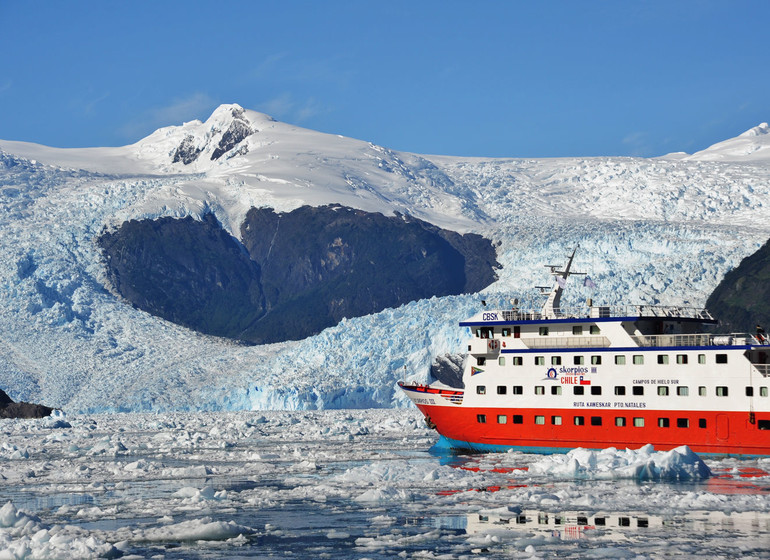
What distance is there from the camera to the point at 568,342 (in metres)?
33.6

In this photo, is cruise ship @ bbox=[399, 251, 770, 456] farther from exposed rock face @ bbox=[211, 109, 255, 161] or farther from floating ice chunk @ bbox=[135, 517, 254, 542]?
exposed rock face @ bbox=[211, 109, 255, 161]

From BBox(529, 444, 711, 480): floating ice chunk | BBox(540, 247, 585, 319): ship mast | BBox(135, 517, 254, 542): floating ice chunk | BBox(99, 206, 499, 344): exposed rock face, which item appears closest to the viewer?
BBox(135, 517, 254, 542): floating ice chunk

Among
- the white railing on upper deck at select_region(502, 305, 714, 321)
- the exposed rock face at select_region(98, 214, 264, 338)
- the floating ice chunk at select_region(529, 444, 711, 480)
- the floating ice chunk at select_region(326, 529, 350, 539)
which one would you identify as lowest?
the floating ice chunk at select_region(326, 529, 350, 539)

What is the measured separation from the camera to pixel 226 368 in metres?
81.0

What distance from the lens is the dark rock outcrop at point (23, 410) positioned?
7188 cm

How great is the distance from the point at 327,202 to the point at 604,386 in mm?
99157

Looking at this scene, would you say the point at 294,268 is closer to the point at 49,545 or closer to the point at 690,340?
the point at 690,340

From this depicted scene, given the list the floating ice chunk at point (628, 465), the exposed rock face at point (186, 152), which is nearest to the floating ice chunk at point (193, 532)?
the floating ice chunk at point (628, 465)

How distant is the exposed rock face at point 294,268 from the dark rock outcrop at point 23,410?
1901 inches

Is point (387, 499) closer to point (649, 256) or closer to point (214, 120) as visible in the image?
point (649, 256)

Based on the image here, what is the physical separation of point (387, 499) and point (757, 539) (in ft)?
28.6

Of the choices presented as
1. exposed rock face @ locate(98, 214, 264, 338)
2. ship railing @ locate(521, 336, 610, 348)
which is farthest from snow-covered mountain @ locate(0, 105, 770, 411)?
ship railing @ locate(521, 336, 610, 348)

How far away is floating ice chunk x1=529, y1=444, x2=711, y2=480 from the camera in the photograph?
86.4ft

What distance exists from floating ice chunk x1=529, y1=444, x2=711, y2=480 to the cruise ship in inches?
170
